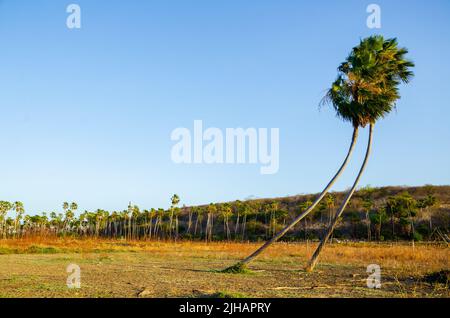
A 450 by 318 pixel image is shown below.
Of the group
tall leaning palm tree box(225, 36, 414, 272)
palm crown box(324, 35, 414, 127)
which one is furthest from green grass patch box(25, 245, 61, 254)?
palm crown box(324, 35, 414, 127)

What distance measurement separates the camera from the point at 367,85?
1906 cm

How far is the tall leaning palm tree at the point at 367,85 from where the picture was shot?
19.1 metres

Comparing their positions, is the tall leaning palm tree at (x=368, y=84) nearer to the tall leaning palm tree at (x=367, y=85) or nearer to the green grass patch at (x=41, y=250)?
the tall leaning palm tree at (x=367, y=85)

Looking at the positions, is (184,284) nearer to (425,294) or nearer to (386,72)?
(425,294)

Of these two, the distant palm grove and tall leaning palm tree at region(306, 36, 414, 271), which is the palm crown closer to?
tall leaning palm tree at region(306, 36, 414, 271)

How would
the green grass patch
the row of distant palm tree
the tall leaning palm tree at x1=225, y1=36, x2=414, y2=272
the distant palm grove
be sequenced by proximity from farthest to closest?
the row of distant palm tree < the distant palm grove < the green grass patch < the tall leaning palm tree at x1=225, y1=36, x2=414, y2=272

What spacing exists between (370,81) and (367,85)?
0.25m

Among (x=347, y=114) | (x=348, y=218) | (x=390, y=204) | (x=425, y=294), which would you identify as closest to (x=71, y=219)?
(x=348, y=218)

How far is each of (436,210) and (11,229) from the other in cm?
10024

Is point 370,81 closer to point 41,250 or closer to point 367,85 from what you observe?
point 367,85

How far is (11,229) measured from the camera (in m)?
108

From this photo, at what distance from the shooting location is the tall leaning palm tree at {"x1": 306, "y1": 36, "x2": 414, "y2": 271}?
1909 centimetres

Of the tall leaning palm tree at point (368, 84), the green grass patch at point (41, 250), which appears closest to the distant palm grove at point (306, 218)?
the tall leaning palm tree at point (368, 84)
